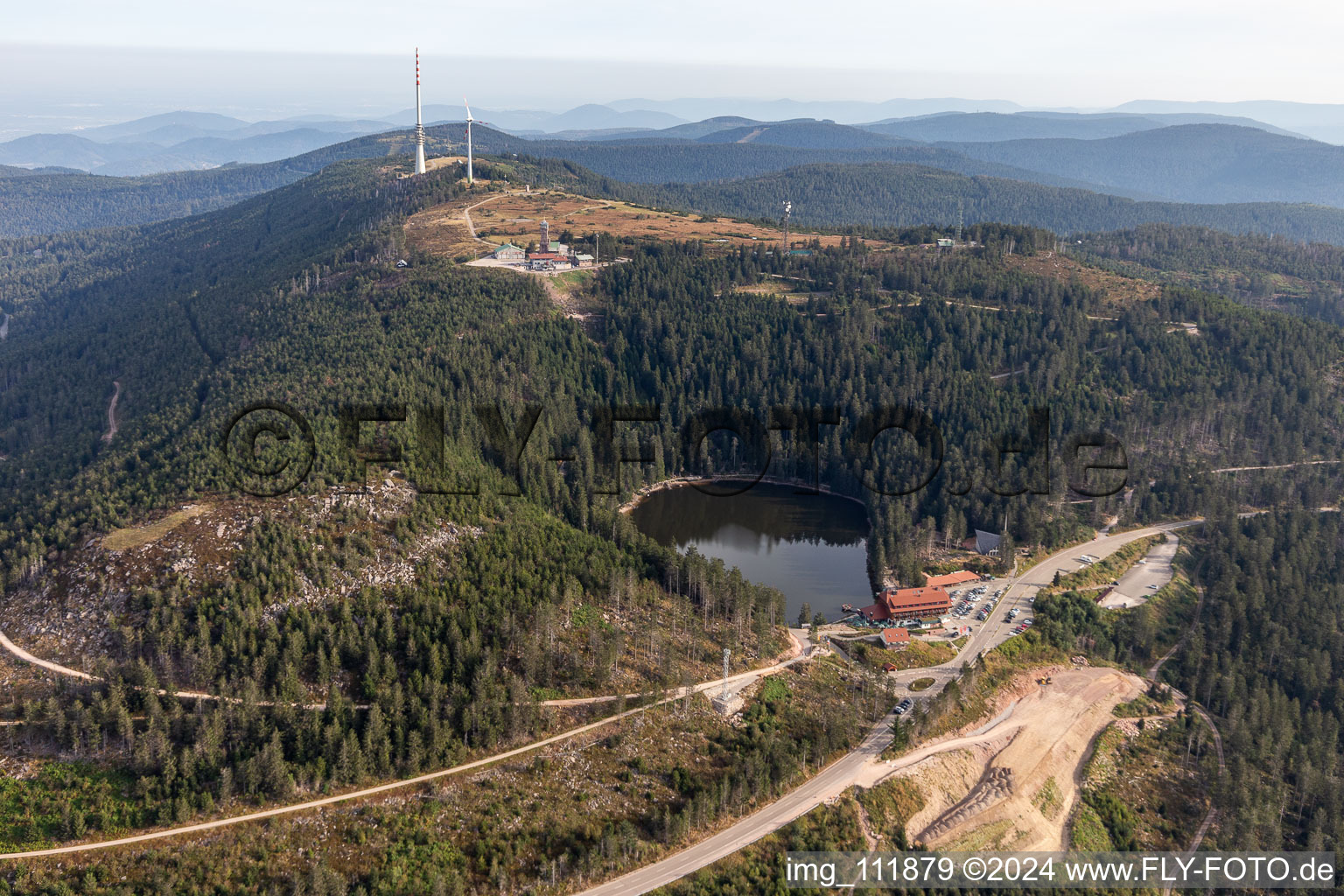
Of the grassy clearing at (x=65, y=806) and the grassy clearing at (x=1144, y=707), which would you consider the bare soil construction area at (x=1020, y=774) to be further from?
the grassy clearing at (x=65, y=806)

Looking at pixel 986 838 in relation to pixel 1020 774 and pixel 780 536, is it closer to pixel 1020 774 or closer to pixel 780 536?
pixel 1020 774

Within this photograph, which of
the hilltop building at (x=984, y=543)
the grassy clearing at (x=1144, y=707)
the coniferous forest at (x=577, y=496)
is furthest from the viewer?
the hilltop building at (x=984, y=543)

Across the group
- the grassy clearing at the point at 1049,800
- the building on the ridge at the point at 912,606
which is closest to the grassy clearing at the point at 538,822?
the grassy clearing at the point at 1049,800

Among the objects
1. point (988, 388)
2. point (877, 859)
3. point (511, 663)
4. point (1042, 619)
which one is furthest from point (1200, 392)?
point (511, 663)

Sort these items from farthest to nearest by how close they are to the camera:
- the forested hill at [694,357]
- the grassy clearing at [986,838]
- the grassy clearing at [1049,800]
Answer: the forested hill at [694,357] → the grassy clearing at [1049,800] → the grassy clearing at [986,838]

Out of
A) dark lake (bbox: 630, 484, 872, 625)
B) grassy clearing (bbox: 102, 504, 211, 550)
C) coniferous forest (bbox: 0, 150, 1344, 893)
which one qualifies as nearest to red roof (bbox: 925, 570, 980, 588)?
coniferous forest (bbox: 0, 150, 1344, 893)

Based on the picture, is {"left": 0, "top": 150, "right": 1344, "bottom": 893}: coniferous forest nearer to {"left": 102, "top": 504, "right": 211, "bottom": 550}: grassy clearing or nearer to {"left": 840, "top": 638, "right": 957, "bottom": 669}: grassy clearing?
{"left": 102, "top": 504, "right": 211, "bottom": 550}: grassy clearing
